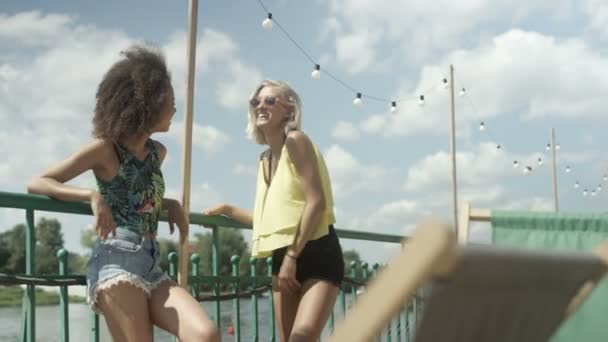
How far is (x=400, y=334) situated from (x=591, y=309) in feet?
10.4

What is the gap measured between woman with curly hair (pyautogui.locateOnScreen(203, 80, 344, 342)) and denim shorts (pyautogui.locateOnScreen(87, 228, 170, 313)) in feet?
1.89

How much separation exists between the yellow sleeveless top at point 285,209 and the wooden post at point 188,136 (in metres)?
0.31

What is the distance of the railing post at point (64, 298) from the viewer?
270cm

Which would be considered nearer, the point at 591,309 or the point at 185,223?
the point at 591,309

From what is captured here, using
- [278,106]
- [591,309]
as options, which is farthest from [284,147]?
[591,309]

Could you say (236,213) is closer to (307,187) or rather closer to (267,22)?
(307,187)

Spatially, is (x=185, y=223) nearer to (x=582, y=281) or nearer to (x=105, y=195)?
(x=105, y=195)

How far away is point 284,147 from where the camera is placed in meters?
2.91

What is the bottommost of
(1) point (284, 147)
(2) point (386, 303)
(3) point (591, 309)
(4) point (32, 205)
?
(3) point (591, 309)

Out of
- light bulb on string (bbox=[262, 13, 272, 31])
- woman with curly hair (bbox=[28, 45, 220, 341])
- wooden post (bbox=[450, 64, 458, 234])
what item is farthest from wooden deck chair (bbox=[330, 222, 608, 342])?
wooden post (bbox=[450, 64, 458, 234])

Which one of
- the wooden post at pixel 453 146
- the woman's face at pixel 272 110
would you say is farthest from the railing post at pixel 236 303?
the wooden post at pixel 453 146

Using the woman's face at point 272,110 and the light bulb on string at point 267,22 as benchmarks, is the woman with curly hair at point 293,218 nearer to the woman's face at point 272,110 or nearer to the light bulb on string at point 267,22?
the woman's face at point 272,110

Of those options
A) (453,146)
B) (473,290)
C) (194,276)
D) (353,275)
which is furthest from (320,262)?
(453,146)

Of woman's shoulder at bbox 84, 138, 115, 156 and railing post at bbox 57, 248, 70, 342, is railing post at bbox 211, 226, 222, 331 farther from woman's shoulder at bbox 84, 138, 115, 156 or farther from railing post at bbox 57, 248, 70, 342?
woman's shoulder at bbox 84, 138, 115, 156
